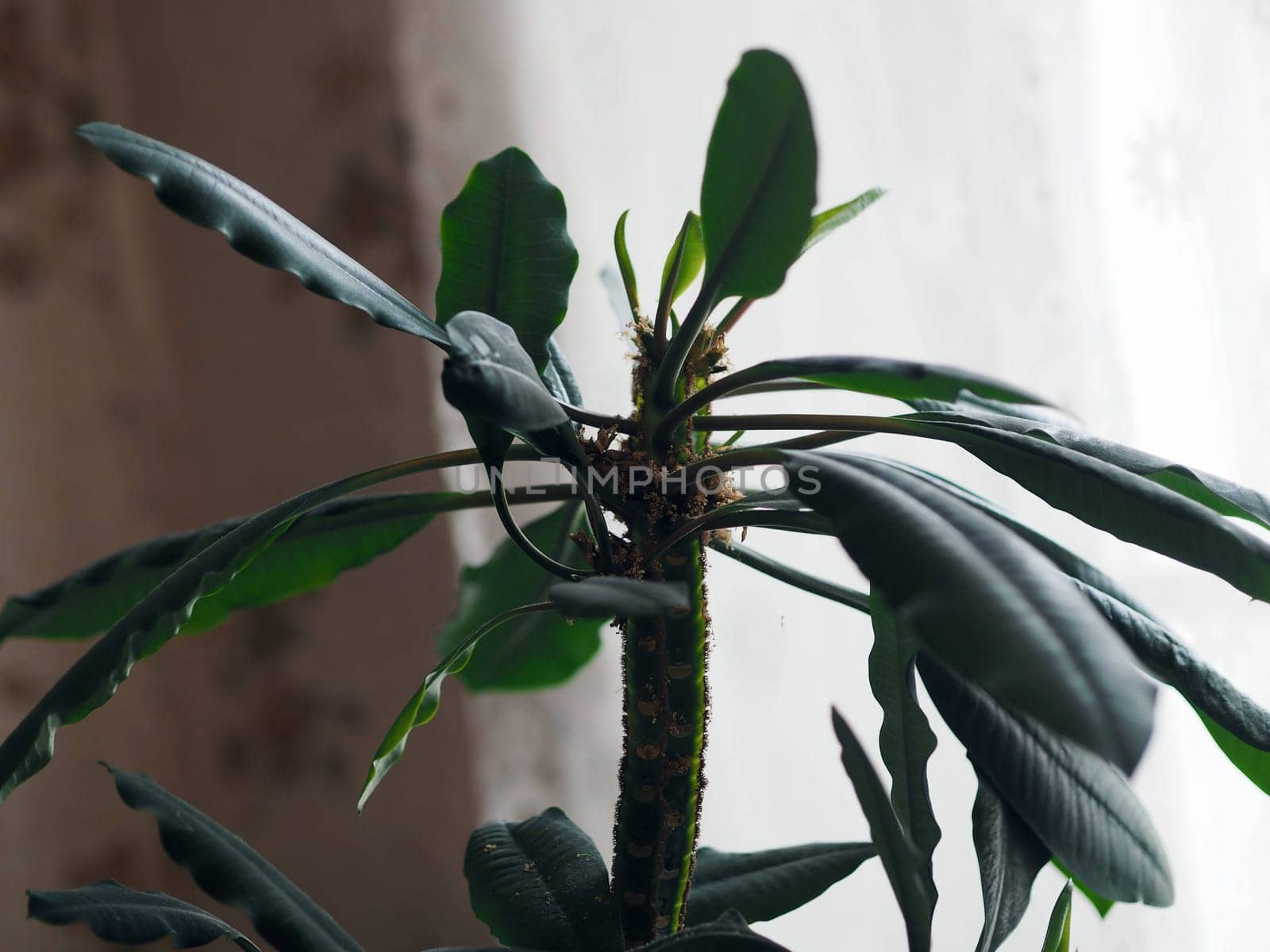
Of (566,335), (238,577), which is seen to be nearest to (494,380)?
(238,577)

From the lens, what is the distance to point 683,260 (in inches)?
25.3

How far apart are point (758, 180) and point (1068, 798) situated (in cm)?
31

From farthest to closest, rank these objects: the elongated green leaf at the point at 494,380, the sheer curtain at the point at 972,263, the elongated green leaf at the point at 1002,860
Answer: the sheer curtain at the point at 972,263 < the elongated green leaf at the point at 1002,860 < the elongated green leaf at the point at 494,380

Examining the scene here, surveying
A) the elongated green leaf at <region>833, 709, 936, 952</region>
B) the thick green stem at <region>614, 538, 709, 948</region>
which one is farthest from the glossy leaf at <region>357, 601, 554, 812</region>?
the elongated green leaf at <region>833, 709, 936, 952</region>

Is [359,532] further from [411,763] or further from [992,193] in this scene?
[992,193]

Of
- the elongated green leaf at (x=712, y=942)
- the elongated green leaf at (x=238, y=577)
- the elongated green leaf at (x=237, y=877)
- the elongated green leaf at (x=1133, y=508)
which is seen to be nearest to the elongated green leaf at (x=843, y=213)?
the elongated green leaf at (x=1133, y=508)

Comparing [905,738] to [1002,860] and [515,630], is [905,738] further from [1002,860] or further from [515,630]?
[515,630]

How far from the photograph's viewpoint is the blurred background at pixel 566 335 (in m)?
1.07

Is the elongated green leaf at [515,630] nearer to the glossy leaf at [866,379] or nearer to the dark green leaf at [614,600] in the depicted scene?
the glossy leaf at [866,379]

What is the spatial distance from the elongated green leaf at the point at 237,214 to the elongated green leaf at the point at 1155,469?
0.99 feet

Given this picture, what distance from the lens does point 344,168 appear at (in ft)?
3.93

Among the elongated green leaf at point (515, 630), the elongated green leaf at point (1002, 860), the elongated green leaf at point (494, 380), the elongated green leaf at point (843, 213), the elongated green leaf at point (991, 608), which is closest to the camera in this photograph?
the elongated green leaf at point (991, 608)

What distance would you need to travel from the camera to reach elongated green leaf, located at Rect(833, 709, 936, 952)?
0.44 meters

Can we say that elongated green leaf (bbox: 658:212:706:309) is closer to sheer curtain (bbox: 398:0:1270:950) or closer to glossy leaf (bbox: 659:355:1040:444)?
glossy leaf (bbox: 659:355:1040:444)
